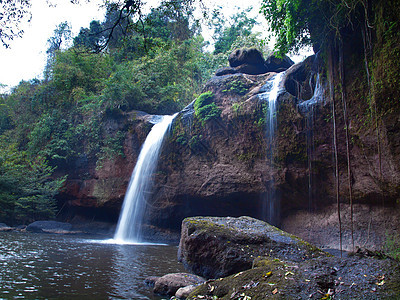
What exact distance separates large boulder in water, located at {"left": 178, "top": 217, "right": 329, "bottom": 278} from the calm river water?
3.04ft

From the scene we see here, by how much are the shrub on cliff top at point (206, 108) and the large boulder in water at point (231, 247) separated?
23.6ft

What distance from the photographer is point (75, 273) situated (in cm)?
555

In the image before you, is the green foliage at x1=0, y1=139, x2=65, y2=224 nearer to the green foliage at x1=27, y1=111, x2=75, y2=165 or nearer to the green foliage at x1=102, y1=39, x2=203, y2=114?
the green foliage at x1=27, y1=111, x2=75, y2=165

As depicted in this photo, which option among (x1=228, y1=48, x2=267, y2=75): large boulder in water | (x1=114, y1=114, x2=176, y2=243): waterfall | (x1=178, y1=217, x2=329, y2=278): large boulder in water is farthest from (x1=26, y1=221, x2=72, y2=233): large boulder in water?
(x1=228, y1=48, x2=267, y2=75): large boulder in water

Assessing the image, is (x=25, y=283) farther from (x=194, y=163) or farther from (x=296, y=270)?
(x=194, y=163)

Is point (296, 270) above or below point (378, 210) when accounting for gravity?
below

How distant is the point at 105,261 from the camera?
7016 millimetres

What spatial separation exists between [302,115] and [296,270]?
8011 millimetres

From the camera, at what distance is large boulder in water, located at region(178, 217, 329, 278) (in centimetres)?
538

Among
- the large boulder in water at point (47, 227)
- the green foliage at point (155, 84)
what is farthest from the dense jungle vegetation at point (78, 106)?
the large boulder in water at point (47, 227)

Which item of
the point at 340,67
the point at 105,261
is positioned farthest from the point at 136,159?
the point at 340,67

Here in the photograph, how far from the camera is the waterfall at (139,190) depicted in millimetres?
13927

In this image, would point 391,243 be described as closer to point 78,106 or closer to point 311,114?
point 311,114

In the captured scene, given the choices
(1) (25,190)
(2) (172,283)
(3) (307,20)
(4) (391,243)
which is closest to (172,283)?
(2) (172,283)
